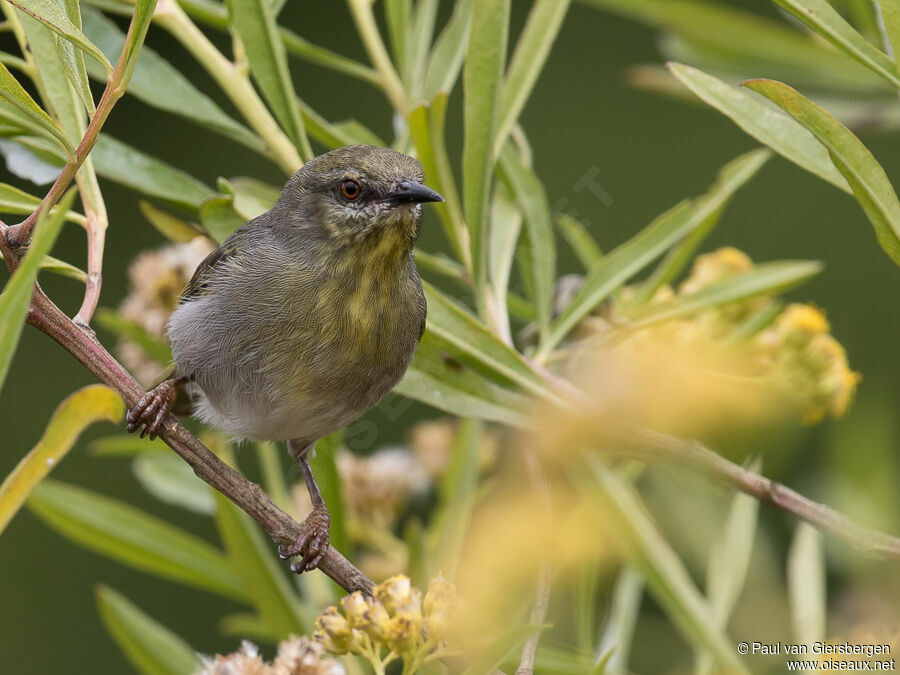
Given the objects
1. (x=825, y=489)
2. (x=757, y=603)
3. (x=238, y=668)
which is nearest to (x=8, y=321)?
(x=238, y=668)

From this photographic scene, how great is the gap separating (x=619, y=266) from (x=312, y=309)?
692 mm

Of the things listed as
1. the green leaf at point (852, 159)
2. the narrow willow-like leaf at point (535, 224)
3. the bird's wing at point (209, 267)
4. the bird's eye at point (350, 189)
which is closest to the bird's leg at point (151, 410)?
the bird's wing at point (209, 267)

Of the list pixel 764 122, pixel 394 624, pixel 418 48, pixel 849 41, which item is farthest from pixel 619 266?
pixel 394 624

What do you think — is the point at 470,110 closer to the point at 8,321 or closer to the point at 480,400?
the point at 480,400

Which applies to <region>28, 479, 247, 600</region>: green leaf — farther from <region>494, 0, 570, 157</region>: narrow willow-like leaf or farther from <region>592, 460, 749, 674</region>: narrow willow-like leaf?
<region>494, 0, 570, 157</region>: narrow willow-like leaf

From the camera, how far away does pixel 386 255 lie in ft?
8.54

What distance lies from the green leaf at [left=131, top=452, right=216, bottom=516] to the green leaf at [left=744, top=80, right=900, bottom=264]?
71.7 inches

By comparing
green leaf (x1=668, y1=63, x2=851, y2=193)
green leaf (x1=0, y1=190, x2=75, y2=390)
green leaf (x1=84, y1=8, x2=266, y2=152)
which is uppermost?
green leaf (x1=668, y1=63, x2=851, y2=193)

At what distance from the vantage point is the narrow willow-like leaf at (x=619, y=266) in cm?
244

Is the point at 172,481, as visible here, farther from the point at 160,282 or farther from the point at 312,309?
the point at 312,309

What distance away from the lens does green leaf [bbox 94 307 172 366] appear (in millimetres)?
2861

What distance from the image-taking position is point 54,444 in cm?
138

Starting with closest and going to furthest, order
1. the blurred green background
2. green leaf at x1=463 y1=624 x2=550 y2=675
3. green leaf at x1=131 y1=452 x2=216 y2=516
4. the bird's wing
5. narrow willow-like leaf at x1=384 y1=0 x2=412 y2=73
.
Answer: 1. green leaf at x1=463 y1=624 x2=550 y2=675
2. narrow willow-like leaf at x1=384 y1=0 x2=412 y2=73
3. the bird's wing
4. green leaf at x1=131 y1=452 x2=216 y2=516
5. the blurred green background

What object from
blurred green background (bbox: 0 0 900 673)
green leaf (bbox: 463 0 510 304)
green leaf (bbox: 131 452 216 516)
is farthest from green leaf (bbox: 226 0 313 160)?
blurred green background (bbox: 0 0 900 673)
